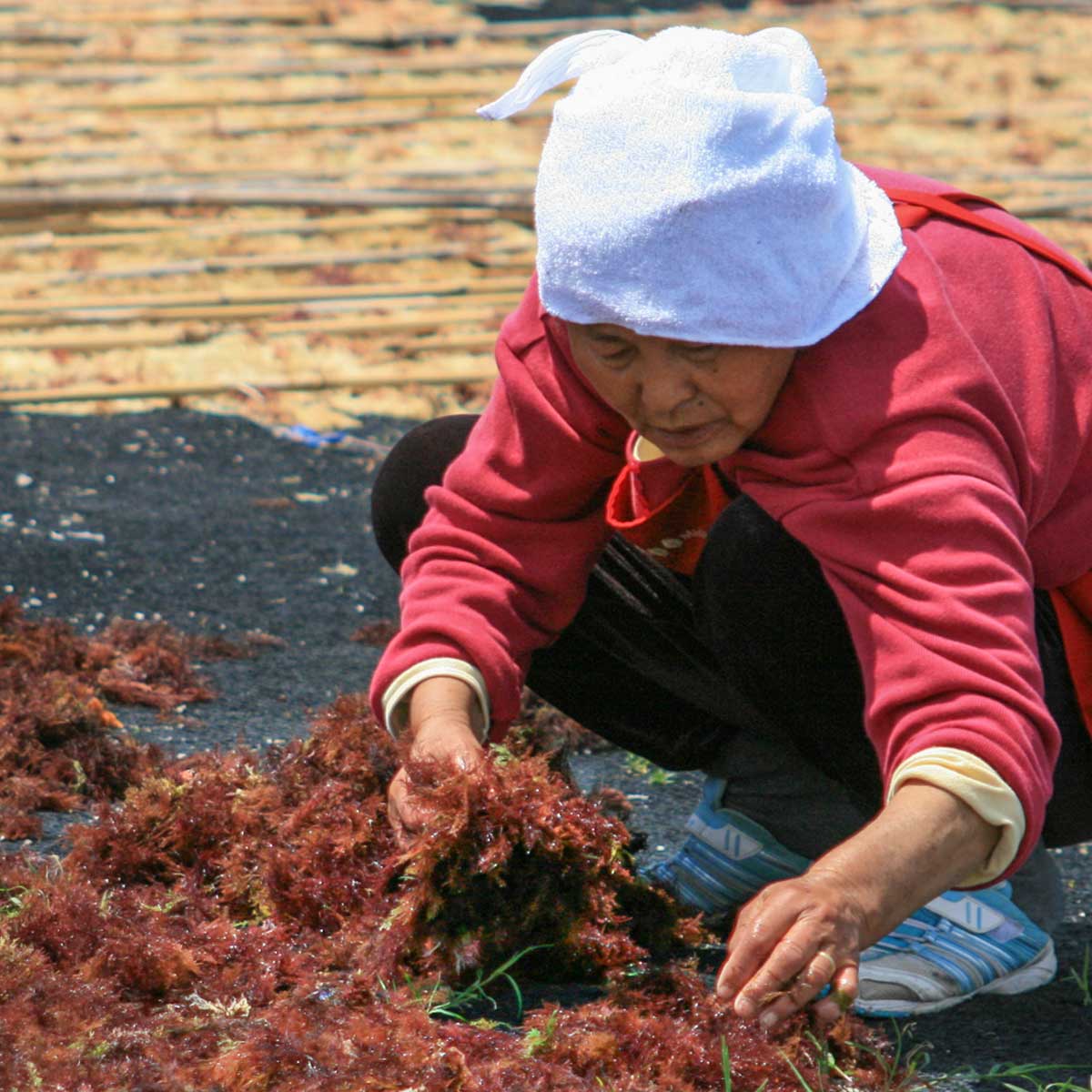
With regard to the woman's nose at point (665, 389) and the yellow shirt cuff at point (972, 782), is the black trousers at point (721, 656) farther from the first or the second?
the yellow shirt cuff at point (972, 782)

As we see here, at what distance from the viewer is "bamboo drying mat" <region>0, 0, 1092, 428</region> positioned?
624 cm

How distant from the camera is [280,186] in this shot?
24.6ft

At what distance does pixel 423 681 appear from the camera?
2117 mm

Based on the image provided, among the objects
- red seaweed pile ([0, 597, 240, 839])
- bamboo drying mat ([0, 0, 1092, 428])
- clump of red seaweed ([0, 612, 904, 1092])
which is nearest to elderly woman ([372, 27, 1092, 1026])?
clump of red seaweed ([0, 612, 904, 1092])

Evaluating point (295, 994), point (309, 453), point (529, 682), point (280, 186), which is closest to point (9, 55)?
point (280, 186)

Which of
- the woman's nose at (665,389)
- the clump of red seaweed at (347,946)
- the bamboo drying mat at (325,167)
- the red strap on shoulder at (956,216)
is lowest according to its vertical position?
the bamboo drying mat at (325,167)

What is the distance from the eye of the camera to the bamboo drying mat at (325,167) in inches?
246

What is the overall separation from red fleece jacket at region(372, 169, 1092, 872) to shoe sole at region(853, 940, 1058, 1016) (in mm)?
467

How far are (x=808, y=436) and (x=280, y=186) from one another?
6024 mm

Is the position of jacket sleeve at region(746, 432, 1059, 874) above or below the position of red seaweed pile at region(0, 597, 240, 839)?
above

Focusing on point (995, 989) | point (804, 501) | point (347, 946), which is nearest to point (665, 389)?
point (804, 501)

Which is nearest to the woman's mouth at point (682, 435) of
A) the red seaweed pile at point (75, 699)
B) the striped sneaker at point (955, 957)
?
the striped sneaker at point (955, 957)

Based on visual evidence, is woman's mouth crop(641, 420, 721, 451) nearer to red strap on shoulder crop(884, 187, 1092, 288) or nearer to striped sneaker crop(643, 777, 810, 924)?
red strap on shoulder crop(884, 187, 1092, 288)

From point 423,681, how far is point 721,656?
412mm
